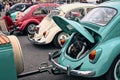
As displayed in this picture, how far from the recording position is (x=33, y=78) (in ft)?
19.7

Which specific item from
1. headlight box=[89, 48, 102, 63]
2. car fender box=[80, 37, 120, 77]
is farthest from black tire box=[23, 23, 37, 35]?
headlight box=[89, 48, 102, 63]

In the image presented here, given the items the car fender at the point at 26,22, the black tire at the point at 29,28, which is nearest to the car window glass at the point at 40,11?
the car fender at the point at 26,22

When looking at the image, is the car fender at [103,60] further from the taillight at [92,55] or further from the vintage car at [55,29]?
the vintage car at [55,29]

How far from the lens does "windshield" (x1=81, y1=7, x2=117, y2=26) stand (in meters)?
5.67

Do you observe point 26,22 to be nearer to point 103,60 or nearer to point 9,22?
point 9,22

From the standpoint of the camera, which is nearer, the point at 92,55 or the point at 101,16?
the point at 92,55

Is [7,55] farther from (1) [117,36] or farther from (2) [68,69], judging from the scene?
(1) [117,36]

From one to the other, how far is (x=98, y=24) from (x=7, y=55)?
2.31m

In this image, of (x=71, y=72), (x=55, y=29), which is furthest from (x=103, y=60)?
(x=55, y=29)

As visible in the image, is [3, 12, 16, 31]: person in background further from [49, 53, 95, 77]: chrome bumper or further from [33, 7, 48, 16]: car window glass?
[49, 53, 95, 77]: chrome bumper

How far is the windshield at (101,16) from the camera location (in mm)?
5669

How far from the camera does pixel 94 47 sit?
17.4ft

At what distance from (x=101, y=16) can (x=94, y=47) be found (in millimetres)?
937

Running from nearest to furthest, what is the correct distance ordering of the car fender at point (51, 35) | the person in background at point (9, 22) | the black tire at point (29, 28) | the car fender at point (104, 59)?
the car fender at point (104, 59)
the car fender at point (51, 35)
the person in background at point (9, 22)
the black tire at point (29, 28)
